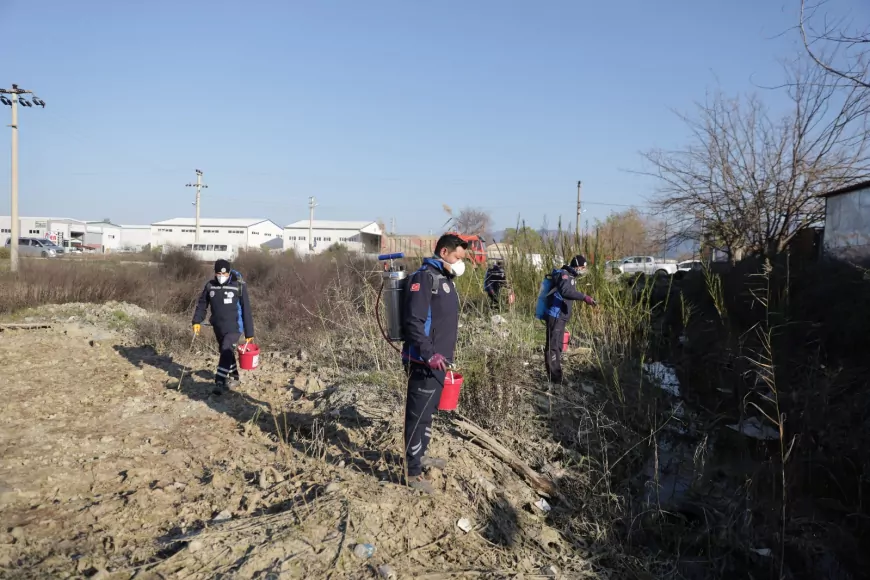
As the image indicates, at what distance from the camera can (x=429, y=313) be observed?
3.70 m

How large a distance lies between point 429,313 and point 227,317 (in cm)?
349

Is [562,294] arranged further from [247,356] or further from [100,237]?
[100,237]

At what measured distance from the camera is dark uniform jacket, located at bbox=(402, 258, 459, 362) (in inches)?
142

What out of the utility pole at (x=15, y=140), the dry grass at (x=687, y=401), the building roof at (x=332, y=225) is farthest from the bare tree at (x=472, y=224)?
the building roof at (x=332, y=225)

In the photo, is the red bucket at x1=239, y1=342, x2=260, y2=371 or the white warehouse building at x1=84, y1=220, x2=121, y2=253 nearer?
the red bucket at x1=239, y1=342, x2=260, y2=371

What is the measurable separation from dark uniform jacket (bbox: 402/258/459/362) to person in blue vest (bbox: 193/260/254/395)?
127 inches

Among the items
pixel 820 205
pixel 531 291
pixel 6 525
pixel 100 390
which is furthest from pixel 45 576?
pixel 820 205

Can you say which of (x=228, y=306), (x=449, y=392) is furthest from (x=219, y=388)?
(x=449, y=392)

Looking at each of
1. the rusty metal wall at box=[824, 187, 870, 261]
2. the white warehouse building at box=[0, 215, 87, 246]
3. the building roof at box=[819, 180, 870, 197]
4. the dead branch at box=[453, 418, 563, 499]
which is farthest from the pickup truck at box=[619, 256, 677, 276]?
the white warehouse building at box=[0, 215, 87, 246]

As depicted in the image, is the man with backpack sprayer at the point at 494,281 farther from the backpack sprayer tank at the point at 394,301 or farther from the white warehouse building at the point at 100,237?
the white warehouse building at the point at 100,237

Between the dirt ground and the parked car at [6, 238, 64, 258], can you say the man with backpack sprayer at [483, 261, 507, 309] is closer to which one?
the dirt ground

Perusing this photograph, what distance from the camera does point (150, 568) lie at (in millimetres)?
2750

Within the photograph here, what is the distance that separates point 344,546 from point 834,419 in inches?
192

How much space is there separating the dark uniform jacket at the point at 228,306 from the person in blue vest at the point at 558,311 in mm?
3432
